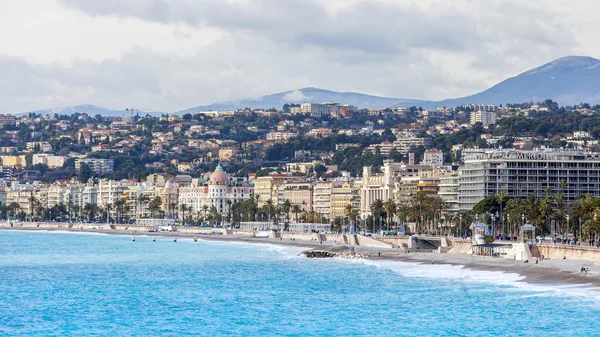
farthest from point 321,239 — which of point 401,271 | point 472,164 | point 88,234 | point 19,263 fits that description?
point 88,234

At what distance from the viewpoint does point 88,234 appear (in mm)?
185125

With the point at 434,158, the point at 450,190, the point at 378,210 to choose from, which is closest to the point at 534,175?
the point at 450,190

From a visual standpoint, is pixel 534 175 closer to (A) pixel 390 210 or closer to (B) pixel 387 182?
(A) pixel 390 210

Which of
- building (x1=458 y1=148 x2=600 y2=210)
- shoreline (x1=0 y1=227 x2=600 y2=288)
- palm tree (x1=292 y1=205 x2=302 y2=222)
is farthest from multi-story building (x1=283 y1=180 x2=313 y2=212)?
shoreline (x1=0 y1=227 x2=600 y2=288)

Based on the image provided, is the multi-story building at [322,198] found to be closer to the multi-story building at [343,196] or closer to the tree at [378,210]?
the multi-story building at [343,196]

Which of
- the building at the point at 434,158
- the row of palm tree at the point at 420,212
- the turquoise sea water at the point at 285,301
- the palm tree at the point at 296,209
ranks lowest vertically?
the turquoise sea water at the point at 285,301

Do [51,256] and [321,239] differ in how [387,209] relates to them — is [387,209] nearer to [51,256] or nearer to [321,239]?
[321,239]

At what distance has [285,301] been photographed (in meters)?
62.7

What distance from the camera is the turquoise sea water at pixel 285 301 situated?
51.4 meters

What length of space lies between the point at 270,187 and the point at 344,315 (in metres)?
141

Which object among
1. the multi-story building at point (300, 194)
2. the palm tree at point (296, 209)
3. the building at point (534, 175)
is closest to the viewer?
the building at point (534, 175)

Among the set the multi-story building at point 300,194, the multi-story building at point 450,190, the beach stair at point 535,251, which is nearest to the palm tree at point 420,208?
the multi-story building at point 450,190

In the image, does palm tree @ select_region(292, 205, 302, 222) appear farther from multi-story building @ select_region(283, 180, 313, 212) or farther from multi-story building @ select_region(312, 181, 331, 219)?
multi-story building @ select_region(283, 180, 313, 212)

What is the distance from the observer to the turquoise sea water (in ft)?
169
